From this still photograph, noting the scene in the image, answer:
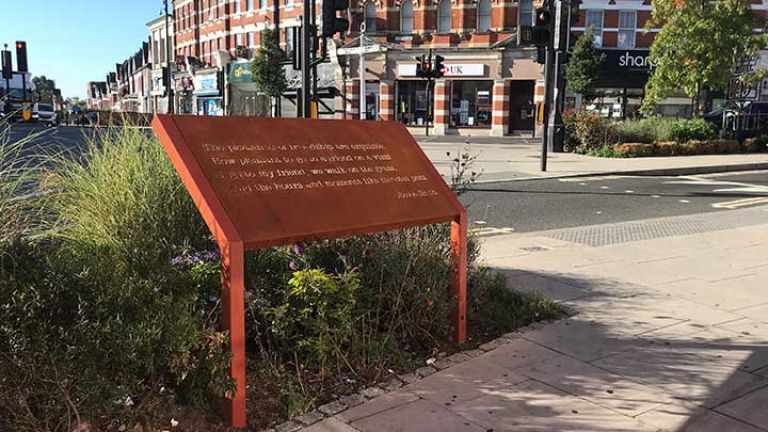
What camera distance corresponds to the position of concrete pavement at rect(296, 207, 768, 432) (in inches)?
133

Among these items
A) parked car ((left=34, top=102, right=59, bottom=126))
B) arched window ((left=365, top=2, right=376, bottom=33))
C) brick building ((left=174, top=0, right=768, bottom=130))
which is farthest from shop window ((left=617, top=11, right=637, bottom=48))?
parked car ((left=34, top=102, right=59, bottom=126))

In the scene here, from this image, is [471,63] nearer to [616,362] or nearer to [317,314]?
[616,362]

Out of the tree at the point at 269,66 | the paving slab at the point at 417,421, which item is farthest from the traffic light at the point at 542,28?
the tree at the point at 269,66

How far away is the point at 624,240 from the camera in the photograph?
27.6ft

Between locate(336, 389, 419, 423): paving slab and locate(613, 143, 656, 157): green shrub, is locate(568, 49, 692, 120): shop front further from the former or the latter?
locate(336, 389, 419, 423): paving slab

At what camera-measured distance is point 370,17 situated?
41.2m

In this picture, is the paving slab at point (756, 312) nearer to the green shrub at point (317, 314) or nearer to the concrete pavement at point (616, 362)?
the concrete pavement at point (616, 362)

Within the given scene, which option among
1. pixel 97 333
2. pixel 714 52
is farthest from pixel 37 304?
pixel 714 52

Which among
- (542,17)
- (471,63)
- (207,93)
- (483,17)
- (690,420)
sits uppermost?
(483,17)

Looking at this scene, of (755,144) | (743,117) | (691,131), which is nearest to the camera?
(691,131)

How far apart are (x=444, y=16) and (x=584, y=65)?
9259 mm

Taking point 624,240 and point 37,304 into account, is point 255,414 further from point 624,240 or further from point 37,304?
point 624,240

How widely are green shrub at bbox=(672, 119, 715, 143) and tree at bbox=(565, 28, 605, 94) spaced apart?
38.4 ft

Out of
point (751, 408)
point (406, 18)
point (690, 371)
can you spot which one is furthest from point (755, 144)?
point (751, 408)
